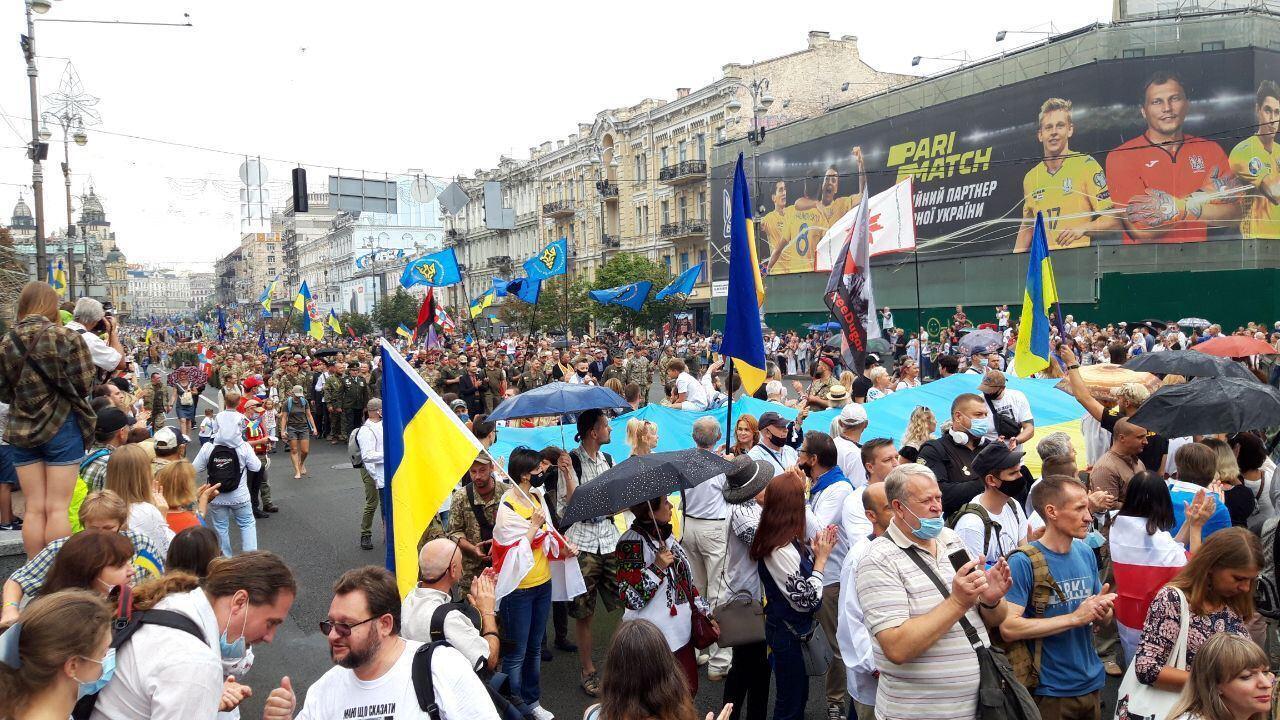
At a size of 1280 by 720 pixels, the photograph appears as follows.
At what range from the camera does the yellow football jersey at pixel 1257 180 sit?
92.4 ft

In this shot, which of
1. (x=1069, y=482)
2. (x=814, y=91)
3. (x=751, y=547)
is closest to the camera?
(x=1069, y=482)

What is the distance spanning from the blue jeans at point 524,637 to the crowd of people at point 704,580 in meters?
0.02

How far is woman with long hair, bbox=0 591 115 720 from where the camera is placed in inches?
97.8

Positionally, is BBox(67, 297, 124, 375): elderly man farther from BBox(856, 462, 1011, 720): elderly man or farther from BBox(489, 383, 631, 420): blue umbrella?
BBox(856, 462, 1011, 720): elderly man

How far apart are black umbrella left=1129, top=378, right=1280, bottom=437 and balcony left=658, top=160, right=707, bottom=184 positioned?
4426cm

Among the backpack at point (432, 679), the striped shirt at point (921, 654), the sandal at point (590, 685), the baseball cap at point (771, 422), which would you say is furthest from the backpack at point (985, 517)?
the sandal at point (590, 685)

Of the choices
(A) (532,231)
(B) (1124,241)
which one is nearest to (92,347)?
(B) (1124,241)

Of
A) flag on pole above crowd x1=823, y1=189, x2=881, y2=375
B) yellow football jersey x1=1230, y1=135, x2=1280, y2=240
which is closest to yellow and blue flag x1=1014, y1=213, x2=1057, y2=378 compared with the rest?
flag on pole above crowd x1=823, y1=189, x2=881, y2=375

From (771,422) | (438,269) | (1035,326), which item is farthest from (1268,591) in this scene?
(438,269)

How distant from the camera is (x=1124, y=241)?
30.2 meters

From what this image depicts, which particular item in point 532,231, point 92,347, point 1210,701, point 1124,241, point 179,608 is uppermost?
point 532,231

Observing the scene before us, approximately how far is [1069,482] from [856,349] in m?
6.70

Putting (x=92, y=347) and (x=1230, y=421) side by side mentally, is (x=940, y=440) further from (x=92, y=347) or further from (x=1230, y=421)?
(x=92, y=347)

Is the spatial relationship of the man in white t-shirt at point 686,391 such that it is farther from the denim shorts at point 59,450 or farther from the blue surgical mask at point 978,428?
the denim shorts at point 59,450
